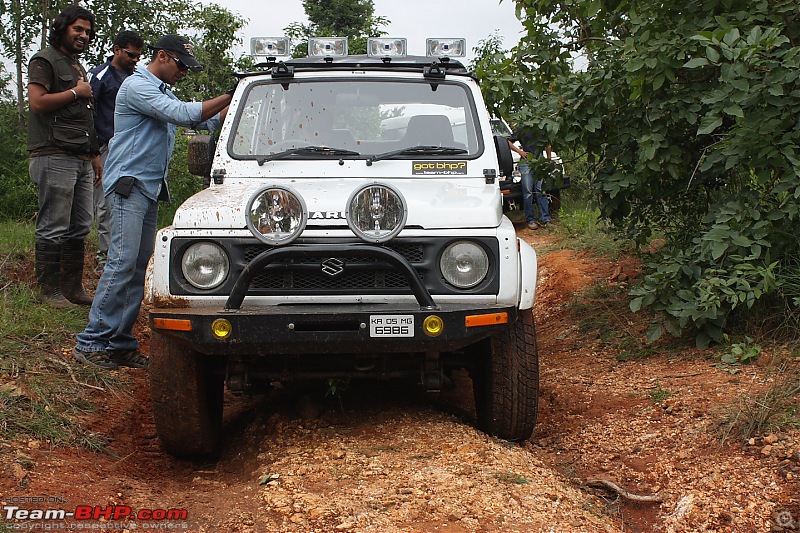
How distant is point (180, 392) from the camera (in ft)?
12.2

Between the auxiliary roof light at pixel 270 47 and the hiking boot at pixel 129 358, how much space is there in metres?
1.90

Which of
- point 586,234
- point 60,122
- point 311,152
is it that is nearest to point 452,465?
point 311,152

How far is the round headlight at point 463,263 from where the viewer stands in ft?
11.7

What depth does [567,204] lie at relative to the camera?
1216 cm

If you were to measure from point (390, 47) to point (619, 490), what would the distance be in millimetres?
2869

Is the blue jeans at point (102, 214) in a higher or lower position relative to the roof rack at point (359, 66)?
lower

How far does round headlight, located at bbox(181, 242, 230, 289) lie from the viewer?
3.56 meters

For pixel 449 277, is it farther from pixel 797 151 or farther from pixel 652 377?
pixel 797 151

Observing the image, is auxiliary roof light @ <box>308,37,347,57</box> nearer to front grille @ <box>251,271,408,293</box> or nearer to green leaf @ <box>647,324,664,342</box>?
front grille @ <box>251,271,408,293</box>

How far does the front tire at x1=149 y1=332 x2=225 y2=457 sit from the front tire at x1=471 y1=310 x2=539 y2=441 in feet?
4.07

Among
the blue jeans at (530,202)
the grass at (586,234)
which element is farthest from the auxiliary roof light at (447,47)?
the blue jeans at (530,202)

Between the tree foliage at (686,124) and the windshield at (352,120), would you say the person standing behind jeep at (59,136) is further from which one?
the tree foliage at (686,124)

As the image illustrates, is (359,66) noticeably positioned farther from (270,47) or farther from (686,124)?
(686,124)

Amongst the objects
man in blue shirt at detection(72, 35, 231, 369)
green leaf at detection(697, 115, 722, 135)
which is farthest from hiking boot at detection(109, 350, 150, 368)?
green leaf at detection(697, 115, 722, 135)
